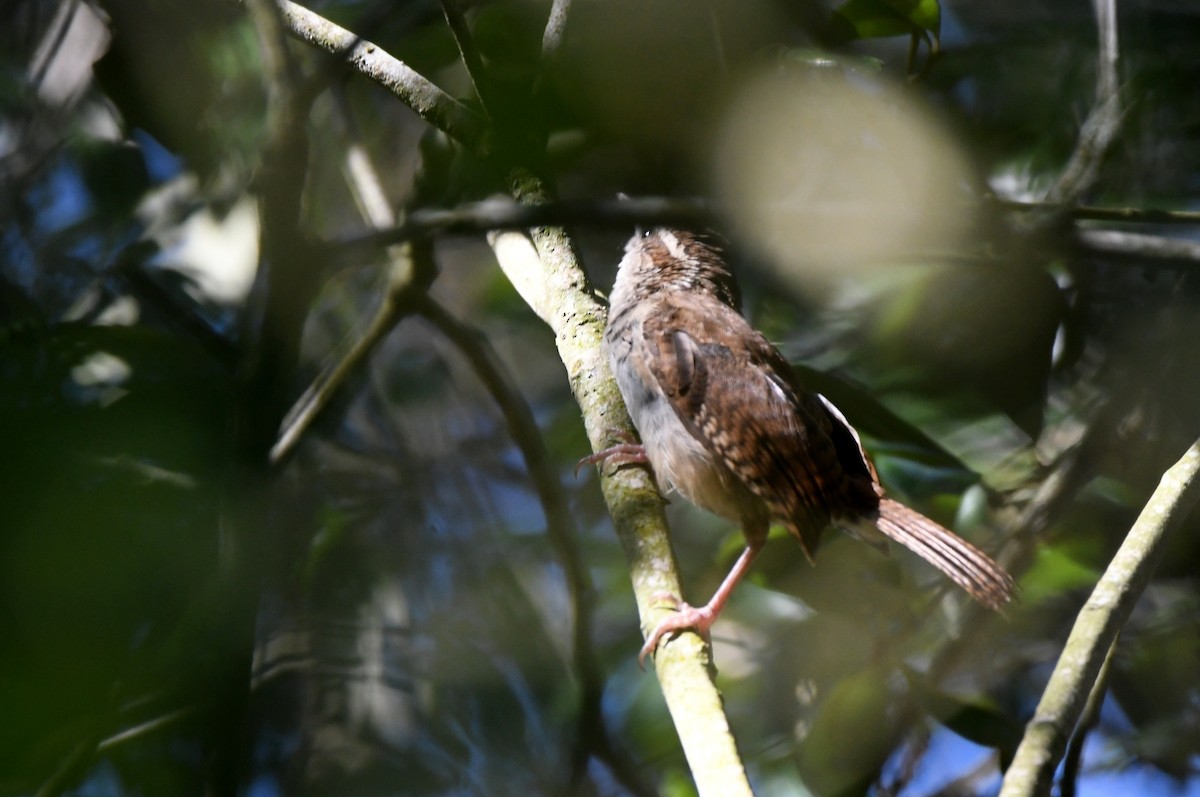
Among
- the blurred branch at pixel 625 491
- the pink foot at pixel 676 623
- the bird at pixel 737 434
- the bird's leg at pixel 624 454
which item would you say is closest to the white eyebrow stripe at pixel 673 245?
the bird at pixel 737 434

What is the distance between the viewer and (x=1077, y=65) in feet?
11.0

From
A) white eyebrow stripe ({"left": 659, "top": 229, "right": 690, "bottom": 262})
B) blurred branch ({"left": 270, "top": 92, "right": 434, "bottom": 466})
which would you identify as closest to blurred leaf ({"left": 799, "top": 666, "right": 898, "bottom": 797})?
white eyebrow stripe ({"left": 659, "top": 229, "right": 690, "bottom": 262})

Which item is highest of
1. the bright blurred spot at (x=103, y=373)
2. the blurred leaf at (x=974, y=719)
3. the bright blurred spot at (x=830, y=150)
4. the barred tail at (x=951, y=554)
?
the bright blurred spot at (x=830, y=150)

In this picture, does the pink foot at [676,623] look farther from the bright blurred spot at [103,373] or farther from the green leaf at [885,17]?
the green leaf at [885,17]

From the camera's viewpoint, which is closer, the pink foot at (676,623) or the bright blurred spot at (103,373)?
the pink foot at (676,623)

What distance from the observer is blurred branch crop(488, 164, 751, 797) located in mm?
1905

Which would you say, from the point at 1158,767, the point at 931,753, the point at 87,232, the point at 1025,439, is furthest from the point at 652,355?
the point at 1158,767

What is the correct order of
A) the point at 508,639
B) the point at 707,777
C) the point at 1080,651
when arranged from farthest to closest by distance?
the point at 508,639, the point at 1080,651, the point at 707,777

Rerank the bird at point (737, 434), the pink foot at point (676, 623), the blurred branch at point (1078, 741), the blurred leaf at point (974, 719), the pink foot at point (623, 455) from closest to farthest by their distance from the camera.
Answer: the pink foot at point (676, 623) < the blurred branch at point (1078, 741) < the pink foot at point (623, 455) < the blurred leaf at point (974, 719) < the bird at point (737, 434)

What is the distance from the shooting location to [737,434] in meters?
3.03

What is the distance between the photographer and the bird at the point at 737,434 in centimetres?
284

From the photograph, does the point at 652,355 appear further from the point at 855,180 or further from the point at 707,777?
the point at 707,777

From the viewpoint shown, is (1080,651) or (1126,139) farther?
(1126,139)

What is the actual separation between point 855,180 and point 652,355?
72 cm
